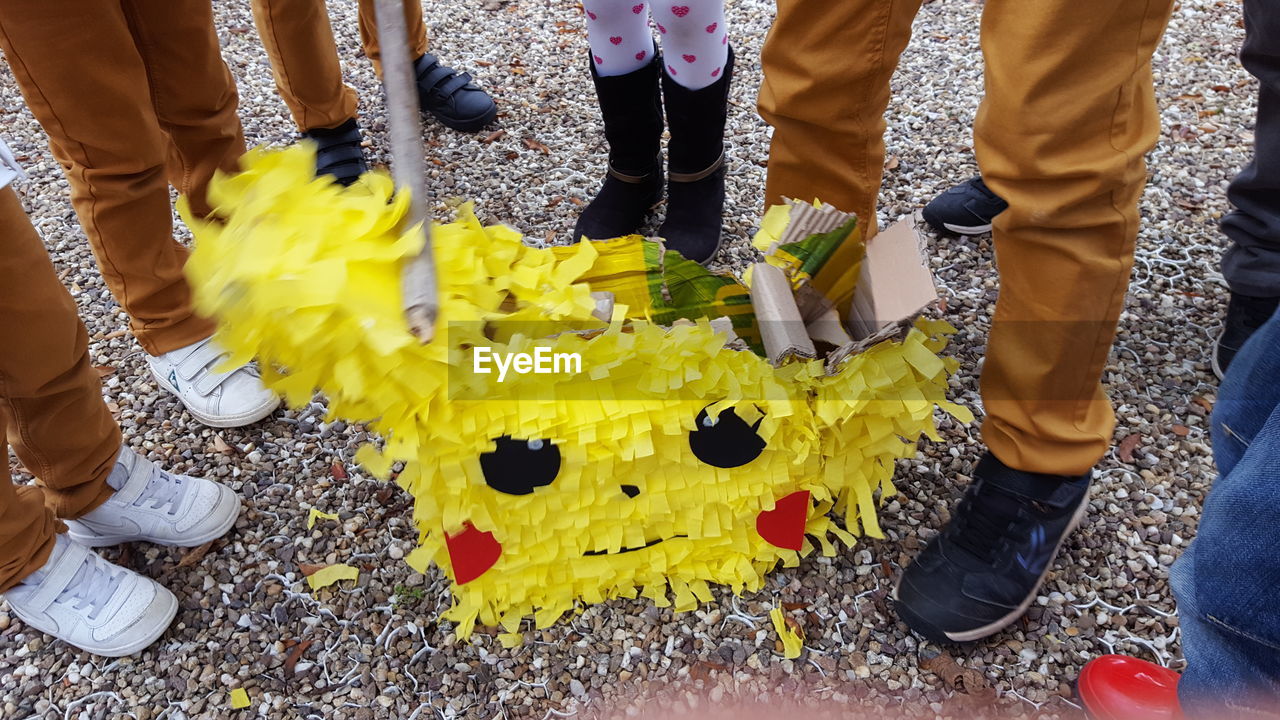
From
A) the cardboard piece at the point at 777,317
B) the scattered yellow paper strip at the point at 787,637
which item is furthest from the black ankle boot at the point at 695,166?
the scattered yellow paper strip at the point at 787,637

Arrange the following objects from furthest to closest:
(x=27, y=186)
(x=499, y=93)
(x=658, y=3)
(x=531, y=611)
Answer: (x=499, y=93), (x=27, y=186), (x=658, y=3), (x=531, y=611)

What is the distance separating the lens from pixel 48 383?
3.95 feet

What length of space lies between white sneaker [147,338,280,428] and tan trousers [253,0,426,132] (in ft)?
2.50

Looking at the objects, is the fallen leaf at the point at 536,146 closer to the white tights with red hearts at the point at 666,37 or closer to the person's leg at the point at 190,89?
the white tights with red hearts at the point at 666,37

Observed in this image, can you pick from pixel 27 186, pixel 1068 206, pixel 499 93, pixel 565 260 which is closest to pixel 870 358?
pixel 1068 206

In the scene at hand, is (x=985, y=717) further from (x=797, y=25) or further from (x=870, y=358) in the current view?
(x=797, y=25)

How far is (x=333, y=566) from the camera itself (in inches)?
55.5

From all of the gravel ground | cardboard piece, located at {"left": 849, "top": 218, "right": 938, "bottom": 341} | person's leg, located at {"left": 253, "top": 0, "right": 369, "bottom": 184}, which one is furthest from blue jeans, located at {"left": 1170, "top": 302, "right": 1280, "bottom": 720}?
person's leg, located at {"left": 253, "top": 0, "right": 369, "bottom": 184}

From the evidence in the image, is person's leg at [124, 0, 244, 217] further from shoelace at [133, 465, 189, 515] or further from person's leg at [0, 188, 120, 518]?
shoelace at [133, 465, 189, 515]

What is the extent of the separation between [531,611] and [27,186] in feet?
7.33

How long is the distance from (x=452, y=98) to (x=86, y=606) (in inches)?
70.3

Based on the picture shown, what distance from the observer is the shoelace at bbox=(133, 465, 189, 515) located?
1414 millimetres

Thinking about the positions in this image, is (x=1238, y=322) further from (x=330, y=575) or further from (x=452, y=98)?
(x=452, y=98)

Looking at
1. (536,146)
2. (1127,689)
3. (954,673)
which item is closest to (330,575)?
(954,673)
